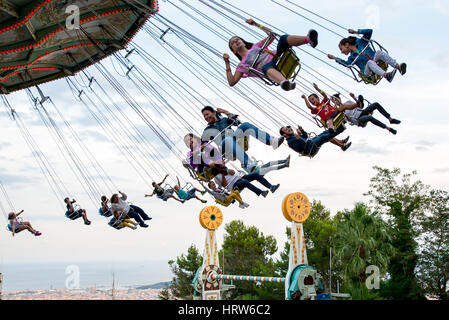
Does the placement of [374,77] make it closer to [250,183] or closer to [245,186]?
[250,183]

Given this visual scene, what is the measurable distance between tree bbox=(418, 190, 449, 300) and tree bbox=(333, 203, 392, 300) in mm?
5410

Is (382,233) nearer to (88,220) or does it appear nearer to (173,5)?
(88,220)

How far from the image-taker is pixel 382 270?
2584cm

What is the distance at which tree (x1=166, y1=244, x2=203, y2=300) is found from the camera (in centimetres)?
3841

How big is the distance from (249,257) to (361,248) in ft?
47.8

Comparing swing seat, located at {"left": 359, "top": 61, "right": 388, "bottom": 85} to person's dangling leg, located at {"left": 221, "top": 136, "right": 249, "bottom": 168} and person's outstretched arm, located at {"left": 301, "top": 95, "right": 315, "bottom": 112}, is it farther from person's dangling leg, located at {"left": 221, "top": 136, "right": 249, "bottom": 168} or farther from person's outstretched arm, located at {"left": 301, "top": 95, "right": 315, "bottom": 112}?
person's dangling leg, located at {"left": 221, "top": 136, "right": 249, "bottom": 168}

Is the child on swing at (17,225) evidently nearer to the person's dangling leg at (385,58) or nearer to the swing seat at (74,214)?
the swing seat at (74,214)

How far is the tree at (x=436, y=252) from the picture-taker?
Result: 29.3 metres

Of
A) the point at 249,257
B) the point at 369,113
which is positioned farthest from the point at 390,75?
the point at 249,257

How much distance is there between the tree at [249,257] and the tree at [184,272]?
291 centimetres

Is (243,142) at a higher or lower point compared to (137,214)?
higher

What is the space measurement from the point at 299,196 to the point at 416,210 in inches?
925

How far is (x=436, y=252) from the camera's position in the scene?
30.3 metres

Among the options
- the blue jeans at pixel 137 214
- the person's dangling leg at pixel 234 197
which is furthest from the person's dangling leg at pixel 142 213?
the person's dangling leg at pixel 234 197
